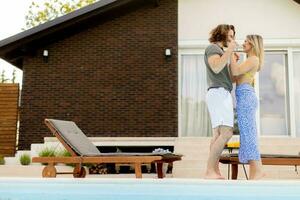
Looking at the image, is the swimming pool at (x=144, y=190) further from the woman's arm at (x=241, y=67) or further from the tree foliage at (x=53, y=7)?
the tree foliage at (x=53, y=7)

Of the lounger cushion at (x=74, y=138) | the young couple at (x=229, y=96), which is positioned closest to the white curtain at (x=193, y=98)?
the lounger cushion at (x=74, y=138)

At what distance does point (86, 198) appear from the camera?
3730mm

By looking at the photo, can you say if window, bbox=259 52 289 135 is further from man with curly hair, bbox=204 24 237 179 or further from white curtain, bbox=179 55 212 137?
man with curly hair, bbox=204 24 237 179

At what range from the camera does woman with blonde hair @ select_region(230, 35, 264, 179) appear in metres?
5.27

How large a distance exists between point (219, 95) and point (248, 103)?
1.22ft


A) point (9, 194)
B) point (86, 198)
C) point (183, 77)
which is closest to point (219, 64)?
point (86, 198)

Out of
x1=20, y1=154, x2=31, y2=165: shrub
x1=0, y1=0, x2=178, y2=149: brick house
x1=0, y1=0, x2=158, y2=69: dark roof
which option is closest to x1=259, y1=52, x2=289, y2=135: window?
x1=0, y1=0, x2=178, y2=149: brick house

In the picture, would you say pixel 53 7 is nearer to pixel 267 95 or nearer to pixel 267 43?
pixel 267 43

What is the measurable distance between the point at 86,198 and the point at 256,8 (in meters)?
9.25

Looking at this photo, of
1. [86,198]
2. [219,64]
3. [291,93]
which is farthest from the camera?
[291,93]

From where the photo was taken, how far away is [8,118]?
11.8m

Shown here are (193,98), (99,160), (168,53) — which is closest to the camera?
(99,160)

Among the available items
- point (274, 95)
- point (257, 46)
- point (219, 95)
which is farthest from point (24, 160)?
point (257, 46)

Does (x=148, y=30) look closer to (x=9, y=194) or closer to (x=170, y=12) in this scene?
(x=170, y=12)
